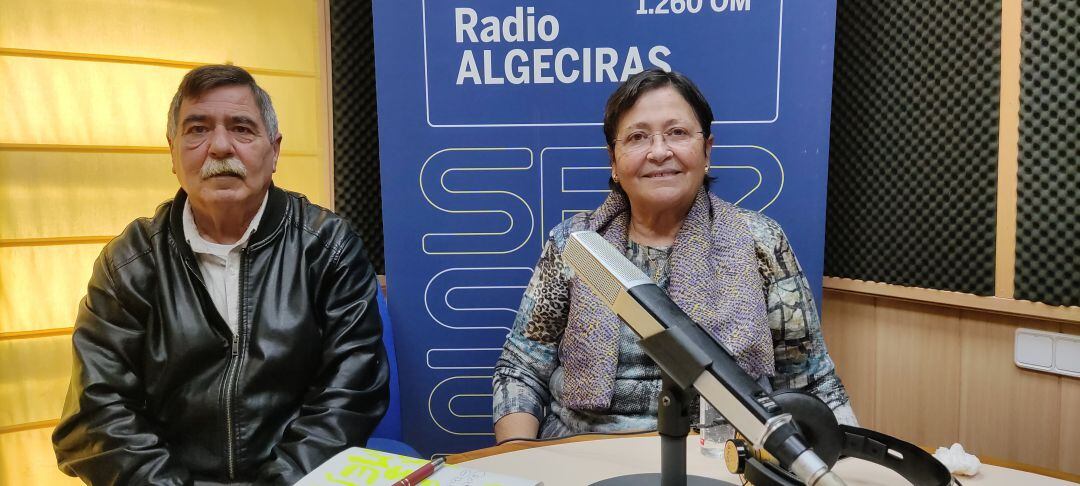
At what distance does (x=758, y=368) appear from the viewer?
1732 millimetres

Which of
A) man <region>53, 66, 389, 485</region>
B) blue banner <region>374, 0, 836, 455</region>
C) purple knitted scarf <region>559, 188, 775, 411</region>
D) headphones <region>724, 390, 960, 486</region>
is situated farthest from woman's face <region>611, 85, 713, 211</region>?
headphones <region>724, 390, 960, 486</region>

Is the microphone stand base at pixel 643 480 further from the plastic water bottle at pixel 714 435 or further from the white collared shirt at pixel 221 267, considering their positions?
the white collared shirt at pixel 221 267

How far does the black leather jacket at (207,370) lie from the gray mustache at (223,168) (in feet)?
0.39

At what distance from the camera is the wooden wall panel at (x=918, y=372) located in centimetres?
223

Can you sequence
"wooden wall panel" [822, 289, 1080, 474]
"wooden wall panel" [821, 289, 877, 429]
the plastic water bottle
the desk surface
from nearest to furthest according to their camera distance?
the desk surface < the plastic water bottle < "wooden wall panel" [822, 289, 1080, 474] < "wooden wall panel" [821, 289, 877, 429]

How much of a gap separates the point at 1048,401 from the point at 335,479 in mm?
1954

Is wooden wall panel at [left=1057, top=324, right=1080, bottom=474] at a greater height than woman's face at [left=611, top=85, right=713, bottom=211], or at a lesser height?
lesser

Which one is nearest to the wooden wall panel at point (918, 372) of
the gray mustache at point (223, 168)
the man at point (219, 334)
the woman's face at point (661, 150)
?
the woman's face at point (661, 150)

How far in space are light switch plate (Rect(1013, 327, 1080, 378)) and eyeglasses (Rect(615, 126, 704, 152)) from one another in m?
1.12

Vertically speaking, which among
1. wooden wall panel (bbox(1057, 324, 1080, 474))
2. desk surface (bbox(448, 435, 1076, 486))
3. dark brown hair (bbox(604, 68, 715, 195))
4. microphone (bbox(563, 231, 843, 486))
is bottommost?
wooden wall panel (bbox(1057, 324, 1080, 474))

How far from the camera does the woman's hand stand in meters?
1.75

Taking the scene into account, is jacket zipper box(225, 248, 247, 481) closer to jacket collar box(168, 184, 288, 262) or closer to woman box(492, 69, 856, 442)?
jacket collar box(168, 184, 288, 262)

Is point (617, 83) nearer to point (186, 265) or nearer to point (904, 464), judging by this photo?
point (186, 265)

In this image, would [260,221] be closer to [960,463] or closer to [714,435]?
[714,435]
